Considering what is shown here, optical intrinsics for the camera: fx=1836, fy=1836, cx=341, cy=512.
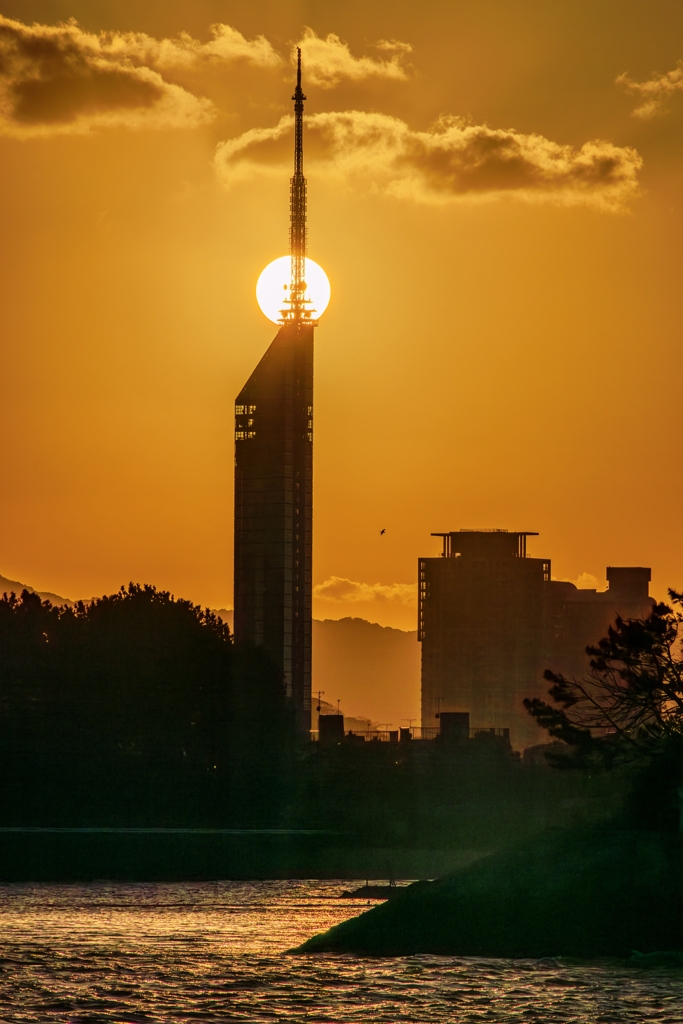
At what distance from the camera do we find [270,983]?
7094 centimetres

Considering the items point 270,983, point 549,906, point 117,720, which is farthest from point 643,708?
point 117,720

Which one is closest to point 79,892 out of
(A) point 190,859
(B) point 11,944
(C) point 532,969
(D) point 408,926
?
(A) point 190,859

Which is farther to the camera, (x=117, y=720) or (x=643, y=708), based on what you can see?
(x=117, y=720)

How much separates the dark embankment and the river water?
67.8 inches

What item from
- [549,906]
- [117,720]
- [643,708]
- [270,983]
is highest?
[117,720]

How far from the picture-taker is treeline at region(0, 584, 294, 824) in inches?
6457

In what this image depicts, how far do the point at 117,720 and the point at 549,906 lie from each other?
3872 inches

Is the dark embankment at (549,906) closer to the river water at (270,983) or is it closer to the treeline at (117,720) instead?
the river water at (270,983)

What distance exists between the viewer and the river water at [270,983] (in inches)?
2483

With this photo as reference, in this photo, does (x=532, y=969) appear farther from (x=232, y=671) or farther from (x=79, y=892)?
(x=232, y=671)

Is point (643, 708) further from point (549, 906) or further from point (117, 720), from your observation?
point (117, 720)

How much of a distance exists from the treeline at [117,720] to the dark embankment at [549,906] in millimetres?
86723

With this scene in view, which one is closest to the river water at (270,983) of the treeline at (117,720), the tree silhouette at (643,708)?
the tree silhouette at (643,708)

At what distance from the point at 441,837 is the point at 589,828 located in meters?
81.8
